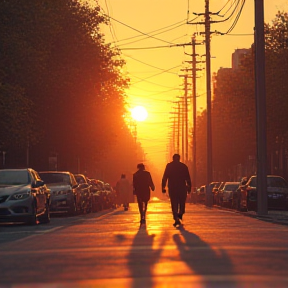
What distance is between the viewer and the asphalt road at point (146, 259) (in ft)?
36.2

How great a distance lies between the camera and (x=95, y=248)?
16.2 meters

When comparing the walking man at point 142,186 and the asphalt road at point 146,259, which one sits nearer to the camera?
the asphalt road at point 146,259

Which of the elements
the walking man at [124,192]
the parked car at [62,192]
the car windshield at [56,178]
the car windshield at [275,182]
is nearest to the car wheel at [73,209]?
the parked car at [62,192]

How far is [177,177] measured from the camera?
25453 mm

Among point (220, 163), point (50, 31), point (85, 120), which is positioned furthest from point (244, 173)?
point (50, 31)

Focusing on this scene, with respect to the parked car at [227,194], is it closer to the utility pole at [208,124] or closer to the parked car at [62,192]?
the utility pole at [208,124]

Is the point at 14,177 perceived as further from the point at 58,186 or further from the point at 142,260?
the point at 142,260

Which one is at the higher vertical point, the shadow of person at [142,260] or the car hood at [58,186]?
the car hood at [58,186]

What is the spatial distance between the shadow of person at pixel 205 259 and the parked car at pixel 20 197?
29.3ft

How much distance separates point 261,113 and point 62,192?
306 inches

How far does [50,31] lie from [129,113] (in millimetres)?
24568

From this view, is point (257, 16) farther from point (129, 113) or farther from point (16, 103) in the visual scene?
point (129, 113)

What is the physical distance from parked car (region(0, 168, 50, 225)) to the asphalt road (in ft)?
16.7

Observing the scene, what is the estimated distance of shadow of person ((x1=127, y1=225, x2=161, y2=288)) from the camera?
1098 centimetres
